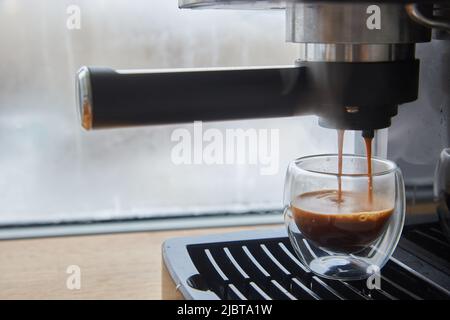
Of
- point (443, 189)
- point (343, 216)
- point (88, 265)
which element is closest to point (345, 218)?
point (343, 216)

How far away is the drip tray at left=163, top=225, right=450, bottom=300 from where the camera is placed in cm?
50

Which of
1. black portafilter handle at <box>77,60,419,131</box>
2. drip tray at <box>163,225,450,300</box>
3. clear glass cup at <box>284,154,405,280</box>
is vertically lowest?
drip tray at <box>163,225,450,300</box>

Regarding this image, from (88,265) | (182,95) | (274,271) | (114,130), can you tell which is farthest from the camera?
(114,130)

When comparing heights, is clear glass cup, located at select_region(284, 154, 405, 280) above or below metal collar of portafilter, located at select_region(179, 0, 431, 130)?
below

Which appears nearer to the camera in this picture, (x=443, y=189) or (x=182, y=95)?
(x=182, y=95)

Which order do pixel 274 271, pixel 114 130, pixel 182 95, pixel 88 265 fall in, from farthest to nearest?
pixel 114 130 → pixel 88 265 → pixel 274 271 → pixel 182 95

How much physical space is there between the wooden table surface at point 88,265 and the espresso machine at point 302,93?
163 millimetres

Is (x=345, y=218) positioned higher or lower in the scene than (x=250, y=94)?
Result: lower

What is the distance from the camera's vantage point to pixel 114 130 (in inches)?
35.9

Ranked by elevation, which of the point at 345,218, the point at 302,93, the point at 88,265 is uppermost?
the point at 302,93

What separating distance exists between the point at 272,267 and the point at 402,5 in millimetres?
247

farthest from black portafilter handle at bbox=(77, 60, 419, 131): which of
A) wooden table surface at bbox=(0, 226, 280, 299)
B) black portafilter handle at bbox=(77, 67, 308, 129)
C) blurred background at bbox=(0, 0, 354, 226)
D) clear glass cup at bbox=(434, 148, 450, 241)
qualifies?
blurred background at bbox=(0, 0, 354, 226)

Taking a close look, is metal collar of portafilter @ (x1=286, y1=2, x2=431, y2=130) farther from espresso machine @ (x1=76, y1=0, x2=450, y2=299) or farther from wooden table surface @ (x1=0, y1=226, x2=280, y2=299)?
wooden table surface @ (x1=0, y1=226, x2=280, y2=299)

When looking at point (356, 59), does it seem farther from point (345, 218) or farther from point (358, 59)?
point (345, 218)
